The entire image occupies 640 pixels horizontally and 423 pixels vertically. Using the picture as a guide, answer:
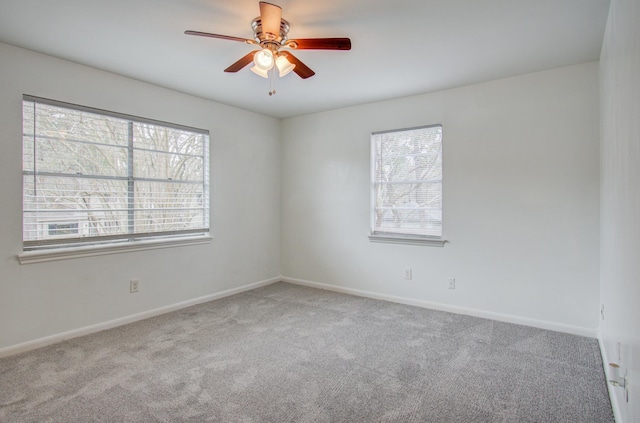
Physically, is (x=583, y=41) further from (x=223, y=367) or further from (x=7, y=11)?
(x=7, y=11)

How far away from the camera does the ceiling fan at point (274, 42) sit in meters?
2.03

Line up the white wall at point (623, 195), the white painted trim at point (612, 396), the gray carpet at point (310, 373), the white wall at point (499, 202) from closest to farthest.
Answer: the white wall at point (623, 195) < the white painted trim at point (612, 396) < the gray carpet at point (310, 373) < the white wall at point (499, 202)

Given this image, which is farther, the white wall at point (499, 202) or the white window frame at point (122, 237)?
the white wall at point (499, 202)

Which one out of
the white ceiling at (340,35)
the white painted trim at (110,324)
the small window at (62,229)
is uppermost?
the white ceiling at (340,35)

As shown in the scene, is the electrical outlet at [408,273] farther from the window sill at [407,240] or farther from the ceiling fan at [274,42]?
the ceiling fan at [274,42]

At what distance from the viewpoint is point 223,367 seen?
2.50 metres

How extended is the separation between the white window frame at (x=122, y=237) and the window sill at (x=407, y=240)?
210 cm

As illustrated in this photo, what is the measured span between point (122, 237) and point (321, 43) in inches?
106

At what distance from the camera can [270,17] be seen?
2008 mm

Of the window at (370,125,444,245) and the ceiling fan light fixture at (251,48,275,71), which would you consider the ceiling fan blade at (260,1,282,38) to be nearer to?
the ceiling fan light fixture at (251,48,275,71)

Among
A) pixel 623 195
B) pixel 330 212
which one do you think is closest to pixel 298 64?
pixel 623 195

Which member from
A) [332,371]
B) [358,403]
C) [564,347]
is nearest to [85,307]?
[332,371]

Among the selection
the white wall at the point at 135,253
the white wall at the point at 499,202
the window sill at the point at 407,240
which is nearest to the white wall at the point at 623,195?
the white wall at the point at 499,202

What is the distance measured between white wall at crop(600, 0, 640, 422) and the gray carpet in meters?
0.42
